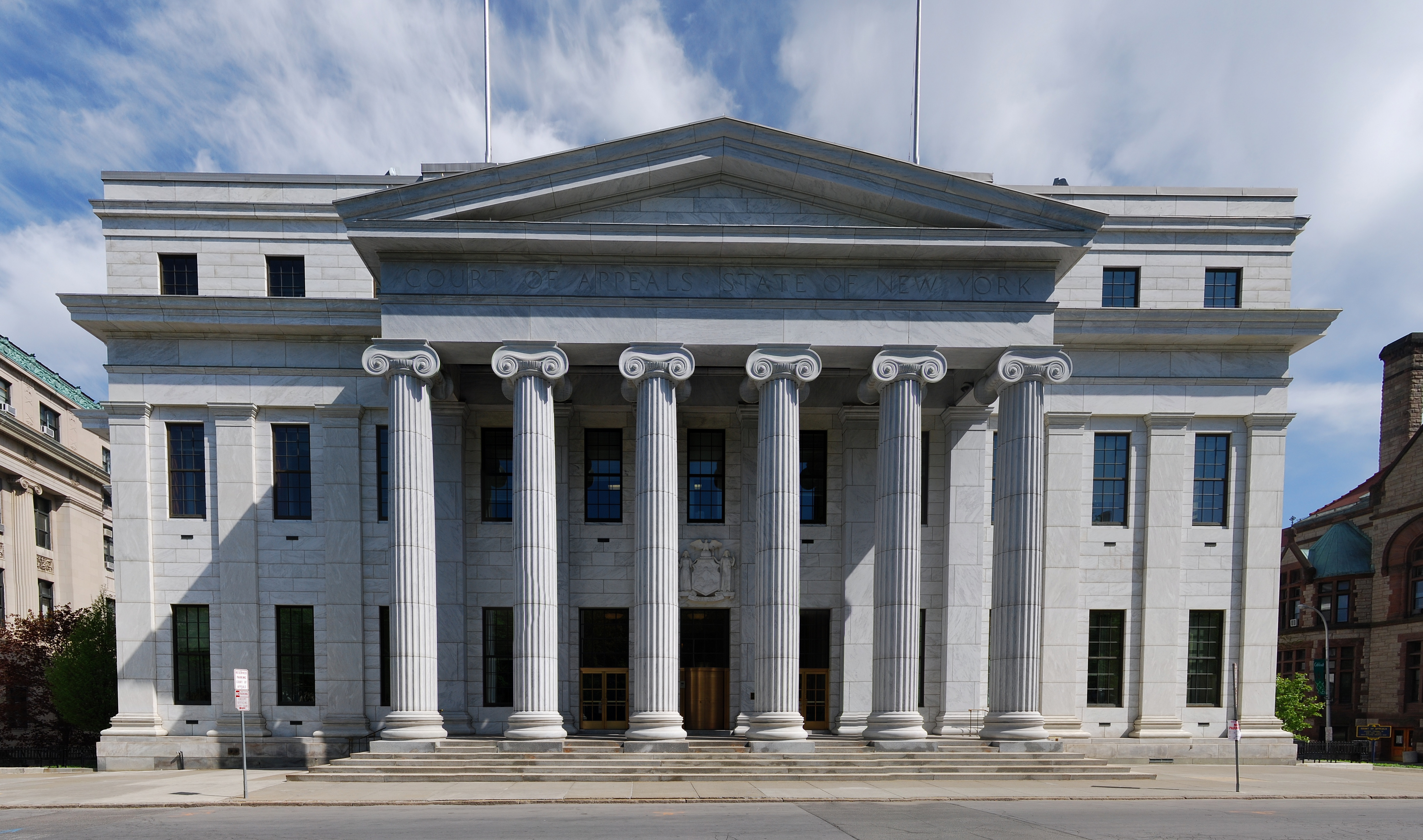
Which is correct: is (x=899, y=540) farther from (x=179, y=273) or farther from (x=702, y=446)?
(x=179, y=273)

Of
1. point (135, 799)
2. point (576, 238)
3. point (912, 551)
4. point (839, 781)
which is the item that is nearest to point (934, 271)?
point (912, 551)

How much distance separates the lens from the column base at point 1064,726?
24.8m

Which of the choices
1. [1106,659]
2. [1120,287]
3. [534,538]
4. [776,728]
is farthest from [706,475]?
[1120,287]

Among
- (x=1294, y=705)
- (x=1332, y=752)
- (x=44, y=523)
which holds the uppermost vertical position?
(x=44, y=523)

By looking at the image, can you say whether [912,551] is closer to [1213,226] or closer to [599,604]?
[599,604]

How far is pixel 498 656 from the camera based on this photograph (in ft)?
83.2

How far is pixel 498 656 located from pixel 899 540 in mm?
13348

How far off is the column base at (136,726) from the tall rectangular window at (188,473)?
6337 mm

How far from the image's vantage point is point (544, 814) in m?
16.2

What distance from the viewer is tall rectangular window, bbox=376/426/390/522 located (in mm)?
25406

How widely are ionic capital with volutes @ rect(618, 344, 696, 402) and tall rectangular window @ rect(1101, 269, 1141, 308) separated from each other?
50.0 feet

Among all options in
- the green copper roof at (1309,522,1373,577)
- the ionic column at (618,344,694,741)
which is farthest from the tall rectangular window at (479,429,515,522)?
the green copper roof at (1309,522,1373,577)

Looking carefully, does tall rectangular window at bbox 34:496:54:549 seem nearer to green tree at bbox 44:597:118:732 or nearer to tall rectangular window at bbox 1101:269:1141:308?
green tree at bbox 44:597:118:732

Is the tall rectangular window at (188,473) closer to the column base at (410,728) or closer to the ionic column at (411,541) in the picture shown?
the ionic column at (411,541)
